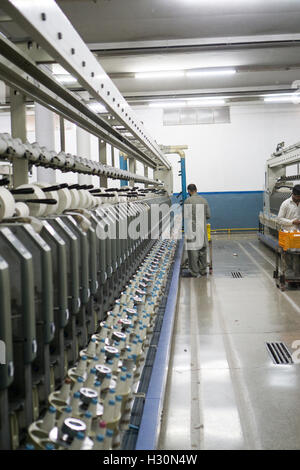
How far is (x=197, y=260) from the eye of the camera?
331 inches

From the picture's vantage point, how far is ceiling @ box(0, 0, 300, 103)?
7.77 m

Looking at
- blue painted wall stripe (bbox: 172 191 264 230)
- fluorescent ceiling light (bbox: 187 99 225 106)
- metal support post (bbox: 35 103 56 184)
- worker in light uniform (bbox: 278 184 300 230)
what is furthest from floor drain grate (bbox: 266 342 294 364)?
fluorescent ceiling light (bbox: 187 99 225 106)

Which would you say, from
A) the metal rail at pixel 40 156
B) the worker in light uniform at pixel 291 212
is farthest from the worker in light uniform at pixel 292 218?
the metal rail at pixel 40 156

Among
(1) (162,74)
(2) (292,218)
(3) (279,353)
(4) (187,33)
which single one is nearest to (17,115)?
(3) (279,353)

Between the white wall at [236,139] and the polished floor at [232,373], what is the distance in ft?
28.9

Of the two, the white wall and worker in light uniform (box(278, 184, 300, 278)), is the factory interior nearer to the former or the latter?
worker in light uniform (box(278, 184, 300, 278))

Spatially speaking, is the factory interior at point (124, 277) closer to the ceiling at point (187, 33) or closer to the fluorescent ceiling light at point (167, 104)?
the ceiling at point (187, 33)

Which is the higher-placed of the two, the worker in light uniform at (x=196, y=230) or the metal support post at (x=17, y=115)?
the metal support post at (x=17, y=115)

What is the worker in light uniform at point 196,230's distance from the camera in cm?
816

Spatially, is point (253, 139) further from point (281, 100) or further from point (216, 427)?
point (216, 427)

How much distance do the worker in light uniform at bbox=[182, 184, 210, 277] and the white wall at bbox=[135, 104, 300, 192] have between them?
296 inches

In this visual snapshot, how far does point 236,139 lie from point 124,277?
40.6ft

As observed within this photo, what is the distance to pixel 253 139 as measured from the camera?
1561cm

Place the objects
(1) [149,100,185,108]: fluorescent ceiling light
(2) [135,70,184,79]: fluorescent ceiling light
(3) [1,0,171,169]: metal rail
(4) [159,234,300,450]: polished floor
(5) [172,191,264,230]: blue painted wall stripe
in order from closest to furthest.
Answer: (3) [1,0,171,169]: metal rail, (4) [159,234,300,450]: polished floor, (2) [135,70,184,79]: fluorescent ceiling light, (1) [149,100,185,108]: fluorescent ceiling light, (5) [172,191,264,230]: blue painted wall stripe
